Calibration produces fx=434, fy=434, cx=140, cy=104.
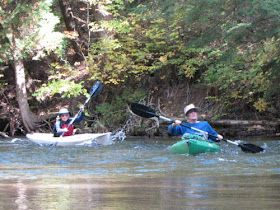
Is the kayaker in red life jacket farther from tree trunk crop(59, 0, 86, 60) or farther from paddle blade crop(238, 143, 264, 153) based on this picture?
tree trunk crop(59, 0, 86, 60)

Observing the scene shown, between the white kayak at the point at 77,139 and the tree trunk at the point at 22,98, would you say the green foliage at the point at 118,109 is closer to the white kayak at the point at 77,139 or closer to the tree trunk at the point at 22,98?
the tree trunk at the point at 22,98

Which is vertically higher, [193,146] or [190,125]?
[190,125]

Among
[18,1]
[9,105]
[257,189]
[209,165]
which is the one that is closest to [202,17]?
[209,165]

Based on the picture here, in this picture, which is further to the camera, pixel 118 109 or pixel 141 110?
pixel 118 109

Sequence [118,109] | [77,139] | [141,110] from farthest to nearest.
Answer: [118,109]
[77,139]
[141,110]

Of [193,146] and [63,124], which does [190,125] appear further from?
[63,124]

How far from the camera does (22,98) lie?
15.9 meters

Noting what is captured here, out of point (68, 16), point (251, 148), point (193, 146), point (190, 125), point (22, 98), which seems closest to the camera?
point (193, 146)

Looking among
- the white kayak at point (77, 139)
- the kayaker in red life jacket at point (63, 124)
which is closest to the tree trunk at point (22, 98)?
the kayaker in red life jacket at point (63, 124)

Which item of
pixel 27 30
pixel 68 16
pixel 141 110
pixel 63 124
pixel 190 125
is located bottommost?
pixel 190 125

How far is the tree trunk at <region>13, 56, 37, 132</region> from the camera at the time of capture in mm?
15703

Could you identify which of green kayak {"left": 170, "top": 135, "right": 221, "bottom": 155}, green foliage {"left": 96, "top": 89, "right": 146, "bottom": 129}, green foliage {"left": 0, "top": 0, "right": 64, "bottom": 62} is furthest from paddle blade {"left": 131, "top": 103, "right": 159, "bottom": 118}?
green foliage {"left": 0, "top": 0, "right": 64, "bottom": 62}

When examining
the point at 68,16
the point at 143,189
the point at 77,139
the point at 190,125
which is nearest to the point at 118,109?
the point at 68,16

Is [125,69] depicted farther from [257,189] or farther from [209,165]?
[257,189]
